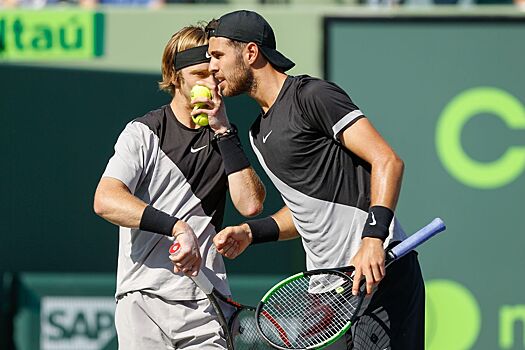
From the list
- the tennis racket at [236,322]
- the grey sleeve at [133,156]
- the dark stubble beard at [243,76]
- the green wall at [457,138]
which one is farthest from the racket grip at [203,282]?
the green wall at [457,138]

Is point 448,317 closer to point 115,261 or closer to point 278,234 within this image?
point 115,261

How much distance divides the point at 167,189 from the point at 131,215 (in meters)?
0.33

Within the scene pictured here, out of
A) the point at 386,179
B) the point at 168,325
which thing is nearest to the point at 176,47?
the point at 168,325

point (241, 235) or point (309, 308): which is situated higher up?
point (241, 235)

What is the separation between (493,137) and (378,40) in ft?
3.51

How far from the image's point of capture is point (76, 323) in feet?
26.0

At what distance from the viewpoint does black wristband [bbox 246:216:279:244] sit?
5.12m

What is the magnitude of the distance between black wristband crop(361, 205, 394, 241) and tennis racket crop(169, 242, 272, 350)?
2.48 ft

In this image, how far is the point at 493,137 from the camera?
8.22m

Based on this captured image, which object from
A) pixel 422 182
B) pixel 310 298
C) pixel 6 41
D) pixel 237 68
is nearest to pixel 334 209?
pixel 310 298

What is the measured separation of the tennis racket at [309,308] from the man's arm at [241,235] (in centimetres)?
34

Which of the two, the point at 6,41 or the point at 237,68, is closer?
the point at 237,68

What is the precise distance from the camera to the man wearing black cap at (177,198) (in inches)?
196

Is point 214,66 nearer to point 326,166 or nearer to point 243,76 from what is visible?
point 243,76
